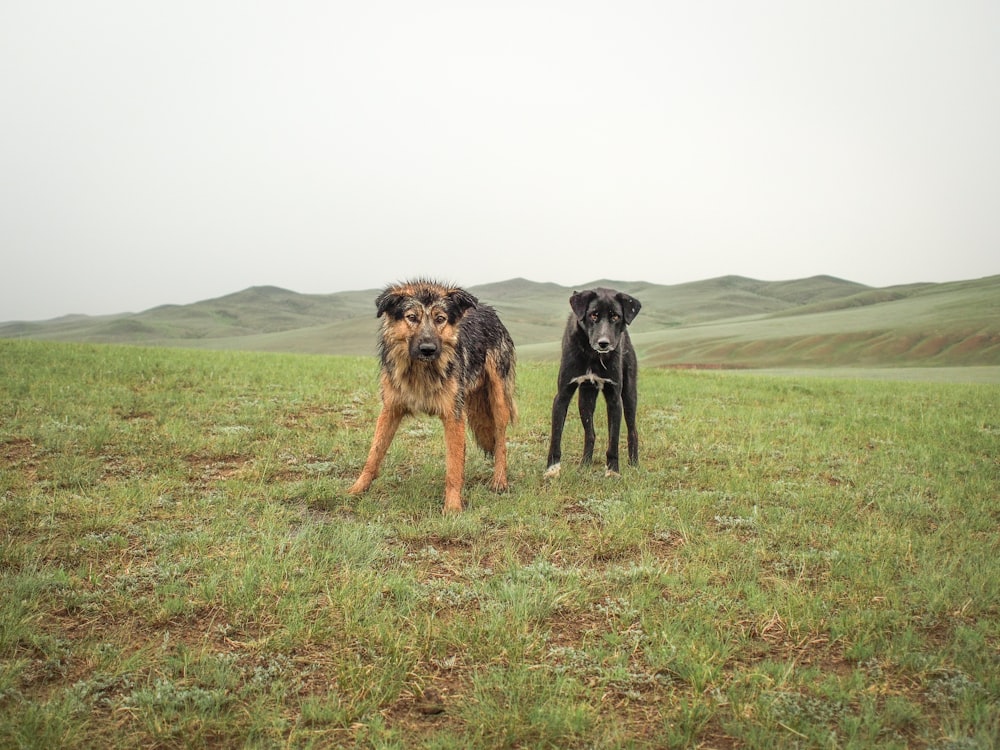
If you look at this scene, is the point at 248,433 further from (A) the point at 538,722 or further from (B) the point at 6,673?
(A) the point at 538,722

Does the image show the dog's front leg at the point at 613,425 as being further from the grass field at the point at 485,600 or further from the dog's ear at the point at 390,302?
the dog's ear at the point at 390,302

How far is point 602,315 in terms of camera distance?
766 centimetres

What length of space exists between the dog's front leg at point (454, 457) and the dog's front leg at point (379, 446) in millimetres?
654

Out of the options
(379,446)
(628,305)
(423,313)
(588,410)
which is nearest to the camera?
(423,313)

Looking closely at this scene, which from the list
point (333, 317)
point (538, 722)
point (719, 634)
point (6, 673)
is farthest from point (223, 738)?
point (333, 317)

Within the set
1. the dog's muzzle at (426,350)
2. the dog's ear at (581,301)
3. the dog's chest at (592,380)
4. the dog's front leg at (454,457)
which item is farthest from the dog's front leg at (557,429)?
the dog's muzzle at (426,350)

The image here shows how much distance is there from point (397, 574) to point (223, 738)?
176cm

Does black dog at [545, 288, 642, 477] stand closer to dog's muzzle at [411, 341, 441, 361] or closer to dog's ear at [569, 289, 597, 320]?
dog's ear at [569, 289, 597, 320]

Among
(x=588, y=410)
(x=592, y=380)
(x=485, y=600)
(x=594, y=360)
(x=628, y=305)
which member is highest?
(x=628, y=305)

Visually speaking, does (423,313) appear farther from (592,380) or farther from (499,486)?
(592,380)

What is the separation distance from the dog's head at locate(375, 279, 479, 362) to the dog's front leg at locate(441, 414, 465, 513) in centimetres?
82

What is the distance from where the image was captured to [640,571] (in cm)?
466

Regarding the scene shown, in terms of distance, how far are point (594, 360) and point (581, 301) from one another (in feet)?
2.66

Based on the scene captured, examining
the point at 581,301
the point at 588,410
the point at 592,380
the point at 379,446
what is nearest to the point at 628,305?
the point at 581,301
